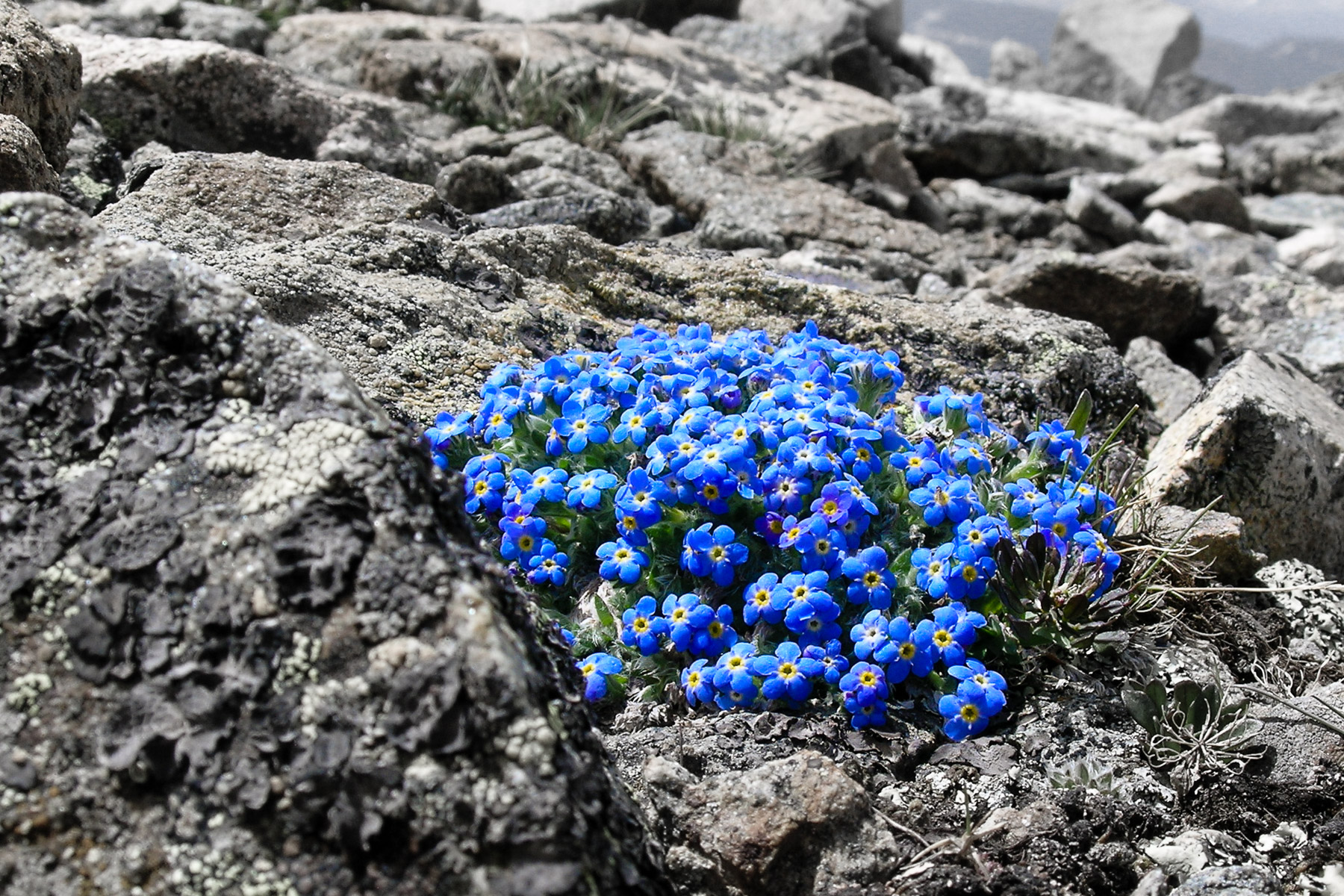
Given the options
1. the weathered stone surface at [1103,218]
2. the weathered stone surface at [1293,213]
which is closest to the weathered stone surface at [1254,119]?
the weathered stone surface at [1293,213]

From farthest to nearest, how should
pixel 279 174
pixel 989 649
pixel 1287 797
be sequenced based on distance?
pixel 279 174, pixel 989 649, pixel 1287 797

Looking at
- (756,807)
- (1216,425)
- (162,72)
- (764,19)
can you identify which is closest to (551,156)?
(162,72)

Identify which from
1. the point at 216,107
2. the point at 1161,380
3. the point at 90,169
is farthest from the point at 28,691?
the point at 1161,380

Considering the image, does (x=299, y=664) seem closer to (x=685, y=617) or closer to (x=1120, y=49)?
(x=685, y=617)

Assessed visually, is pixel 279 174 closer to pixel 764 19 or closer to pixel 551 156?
pixel 551 156

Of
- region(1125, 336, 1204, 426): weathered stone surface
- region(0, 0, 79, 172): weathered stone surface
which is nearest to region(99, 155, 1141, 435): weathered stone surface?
region(0, 0, 79, 172): weathered stone surface

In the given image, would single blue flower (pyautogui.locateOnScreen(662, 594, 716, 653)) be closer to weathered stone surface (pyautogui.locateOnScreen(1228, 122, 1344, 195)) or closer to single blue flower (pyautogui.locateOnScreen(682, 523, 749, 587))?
single blue flower (pyautogui.locateOnScreen(682, 523, 749, 587))

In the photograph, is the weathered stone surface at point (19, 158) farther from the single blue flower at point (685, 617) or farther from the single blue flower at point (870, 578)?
the single blue flower at point (870, 578)
